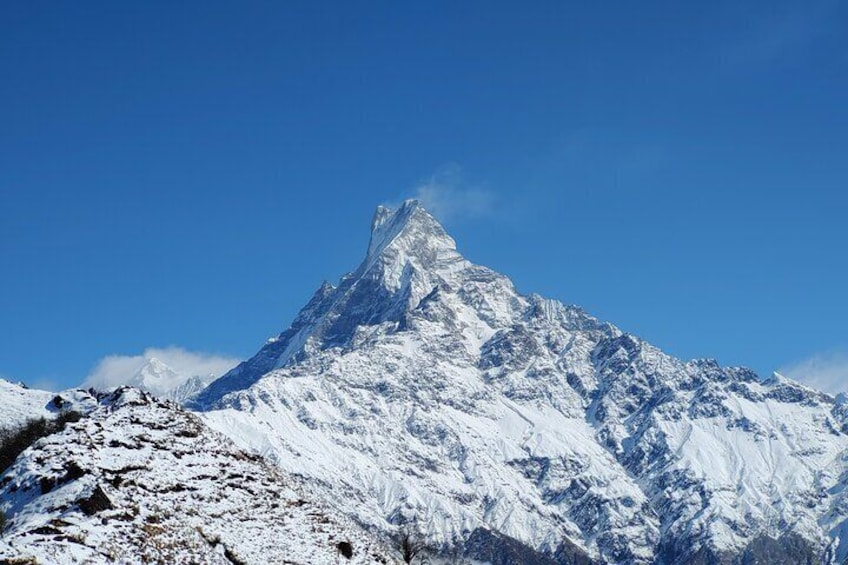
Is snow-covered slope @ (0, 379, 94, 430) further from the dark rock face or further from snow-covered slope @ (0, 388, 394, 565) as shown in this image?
the dark rock face

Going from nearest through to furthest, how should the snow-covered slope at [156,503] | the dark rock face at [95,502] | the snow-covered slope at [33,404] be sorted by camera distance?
the snow-covered slope at [156,503], the dark rock face at [95,502], the snow-covered slope at [33,404]

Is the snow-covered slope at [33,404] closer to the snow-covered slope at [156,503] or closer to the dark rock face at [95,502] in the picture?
the snow-covered slope at [156,503]

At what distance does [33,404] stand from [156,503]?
71.8m

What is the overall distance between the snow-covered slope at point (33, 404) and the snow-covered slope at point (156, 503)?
42367 millimetres

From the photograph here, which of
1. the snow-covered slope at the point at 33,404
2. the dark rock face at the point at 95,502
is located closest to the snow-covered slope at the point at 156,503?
the dark rock face at the point at 95,502

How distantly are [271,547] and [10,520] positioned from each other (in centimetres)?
1594

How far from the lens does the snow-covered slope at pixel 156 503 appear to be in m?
53.4

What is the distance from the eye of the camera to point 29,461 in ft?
217

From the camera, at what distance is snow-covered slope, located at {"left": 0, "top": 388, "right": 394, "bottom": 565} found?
5341 cm

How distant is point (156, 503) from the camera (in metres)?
60.8

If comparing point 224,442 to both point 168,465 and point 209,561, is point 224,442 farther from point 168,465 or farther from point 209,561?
point 209,561

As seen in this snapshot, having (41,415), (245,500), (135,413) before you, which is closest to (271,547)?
(245,500)

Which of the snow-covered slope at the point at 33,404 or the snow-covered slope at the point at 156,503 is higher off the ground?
the snow-covered slope at the point at 33,404

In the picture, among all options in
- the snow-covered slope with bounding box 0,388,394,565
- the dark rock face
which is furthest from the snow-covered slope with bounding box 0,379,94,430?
the dark rock face
